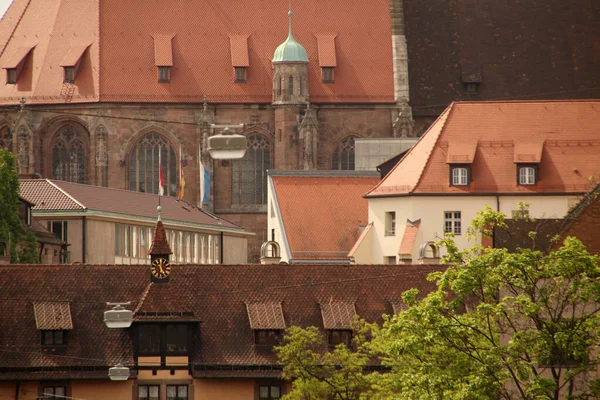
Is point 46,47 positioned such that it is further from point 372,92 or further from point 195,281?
point 195,281

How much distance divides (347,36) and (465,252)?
67.2m

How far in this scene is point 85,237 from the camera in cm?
9469

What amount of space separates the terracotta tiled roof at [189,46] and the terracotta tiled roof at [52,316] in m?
43.7

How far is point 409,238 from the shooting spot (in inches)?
3351

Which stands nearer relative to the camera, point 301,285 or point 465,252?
point 465,252

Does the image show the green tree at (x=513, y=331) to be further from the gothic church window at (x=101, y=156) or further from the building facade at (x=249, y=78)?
the gothic church window at (x=101, y=156)

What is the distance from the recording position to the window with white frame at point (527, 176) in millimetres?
86000

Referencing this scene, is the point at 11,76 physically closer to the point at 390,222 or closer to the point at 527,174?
the point at 390,222

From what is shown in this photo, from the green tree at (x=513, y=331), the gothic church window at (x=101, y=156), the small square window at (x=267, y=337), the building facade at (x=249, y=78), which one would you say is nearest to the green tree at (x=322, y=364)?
the small square window at (x=267, y=337)

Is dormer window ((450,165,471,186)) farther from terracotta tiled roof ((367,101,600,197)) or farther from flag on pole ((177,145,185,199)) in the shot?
flag on pole ((177,145,185,199))

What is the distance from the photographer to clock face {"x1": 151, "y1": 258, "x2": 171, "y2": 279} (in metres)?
66.8

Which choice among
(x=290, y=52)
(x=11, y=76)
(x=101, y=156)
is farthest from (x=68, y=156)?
(x=290, y=52)

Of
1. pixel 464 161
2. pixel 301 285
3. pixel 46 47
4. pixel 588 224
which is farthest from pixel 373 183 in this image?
pixel 588 224

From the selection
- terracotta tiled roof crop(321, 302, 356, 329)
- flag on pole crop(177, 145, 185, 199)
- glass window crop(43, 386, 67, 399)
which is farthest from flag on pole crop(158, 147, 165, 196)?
glass window crop(43, 386, 67, 399)
